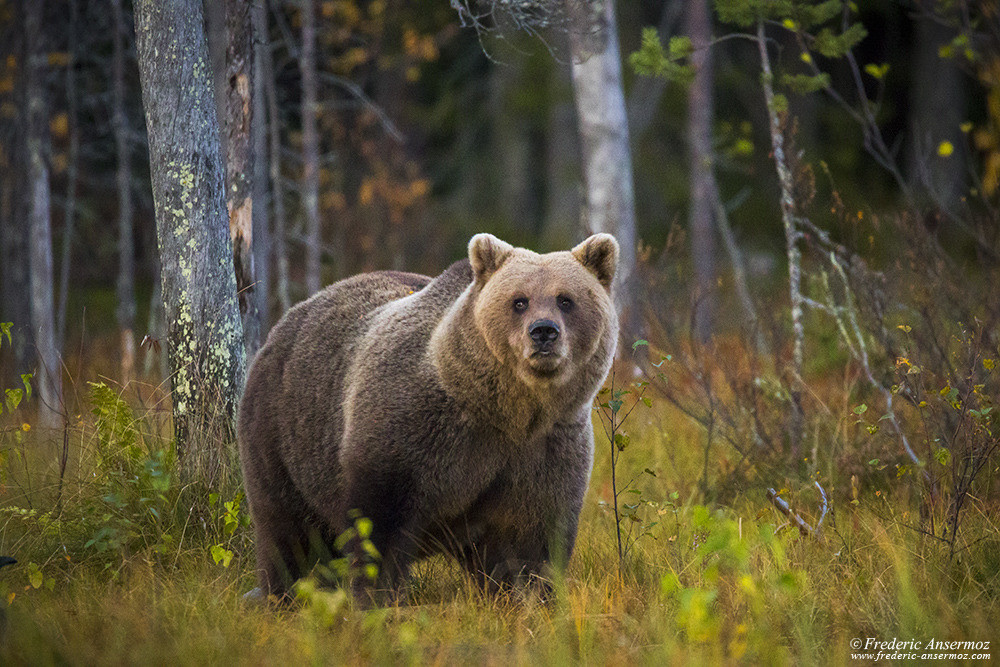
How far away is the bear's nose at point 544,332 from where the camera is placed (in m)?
3.57

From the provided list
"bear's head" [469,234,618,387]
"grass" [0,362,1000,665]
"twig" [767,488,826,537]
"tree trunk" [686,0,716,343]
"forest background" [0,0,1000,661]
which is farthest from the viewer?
"tree trunk" [686,0,716,343]

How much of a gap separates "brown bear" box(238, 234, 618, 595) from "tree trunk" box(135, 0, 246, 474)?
0.71 meters

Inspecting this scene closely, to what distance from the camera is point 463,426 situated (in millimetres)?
3807

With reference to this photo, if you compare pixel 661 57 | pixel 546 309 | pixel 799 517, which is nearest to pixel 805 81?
pixel 661 57

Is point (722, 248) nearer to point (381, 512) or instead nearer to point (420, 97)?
point (420, 97)

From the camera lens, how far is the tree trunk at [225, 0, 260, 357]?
552cm

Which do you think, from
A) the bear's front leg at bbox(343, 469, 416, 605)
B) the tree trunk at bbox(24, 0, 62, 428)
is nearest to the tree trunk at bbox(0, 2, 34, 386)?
the tree trunk at bbox(24, 0, 62, 428)

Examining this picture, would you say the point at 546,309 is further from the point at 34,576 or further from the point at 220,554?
the point at 34,576

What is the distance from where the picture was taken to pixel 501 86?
17.4 metres

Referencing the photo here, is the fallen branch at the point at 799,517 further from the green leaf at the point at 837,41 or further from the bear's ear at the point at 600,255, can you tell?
the green leaf at the point at 837,41

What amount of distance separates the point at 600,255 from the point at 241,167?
106 inches

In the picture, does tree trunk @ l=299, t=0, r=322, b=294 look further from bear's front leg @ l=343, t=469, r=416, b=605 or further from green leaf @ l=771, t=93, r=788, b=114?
bear's front leg @ l=343, t=469, r=416, b=605

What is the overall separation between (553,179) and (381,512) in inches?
514

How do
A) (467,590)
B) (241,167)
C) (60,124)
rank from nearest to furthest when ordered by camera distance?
1. (467,590)
2. (241,167)
3. (60,124)
